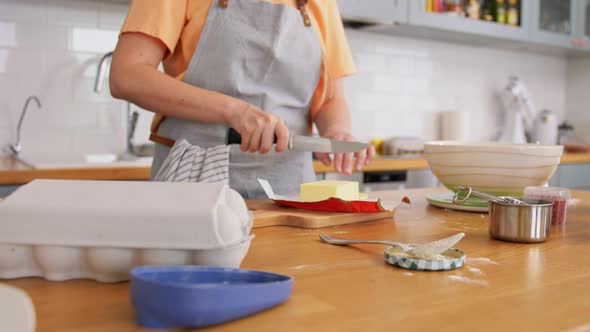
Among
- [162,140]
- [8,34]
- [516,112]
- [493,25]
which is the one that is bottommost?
[162,140]

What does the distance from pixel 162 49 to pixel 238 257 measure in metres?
0.78

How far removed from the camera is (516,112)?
362 centimetres

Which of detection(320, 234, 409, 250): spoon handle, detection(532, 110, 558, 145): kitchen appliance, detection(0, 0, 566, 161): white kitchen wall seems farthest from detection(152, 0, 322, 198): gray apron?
detection(532, 110, 558, 145): kitchen appliance

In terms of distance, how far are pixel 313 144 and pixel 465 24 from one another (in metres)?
2.25

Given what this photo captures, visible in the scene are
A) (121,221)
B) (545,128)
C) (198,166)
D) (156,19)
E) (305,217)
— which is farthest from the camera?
(545,128)

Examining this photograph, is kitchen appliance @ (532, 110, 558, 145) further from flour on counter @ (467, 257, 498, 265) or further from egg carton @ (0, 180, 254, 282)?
egg carton @ (0, 180, 254, 282)

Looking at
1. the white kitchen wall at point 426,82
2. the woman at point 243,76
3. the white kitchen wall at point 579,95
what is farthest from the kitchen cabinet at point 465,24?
the woman at point 243,76

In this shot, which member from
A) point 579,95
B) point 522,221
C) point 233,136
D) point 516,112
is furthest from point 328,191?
point 579,95

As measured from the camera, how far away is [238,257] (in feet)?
2.04

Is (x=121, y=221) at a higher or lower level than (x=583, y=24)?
lower

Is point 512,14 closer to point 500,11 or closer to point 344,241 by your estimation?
point 500,11

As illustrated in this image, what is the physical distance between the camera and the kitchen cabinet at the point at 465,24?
114 inches

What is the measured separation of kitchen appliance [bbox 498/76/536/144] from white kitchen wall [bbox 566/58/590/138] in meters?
0.67

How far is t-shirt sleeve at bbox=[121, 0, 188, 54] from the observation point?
3.97 feet
